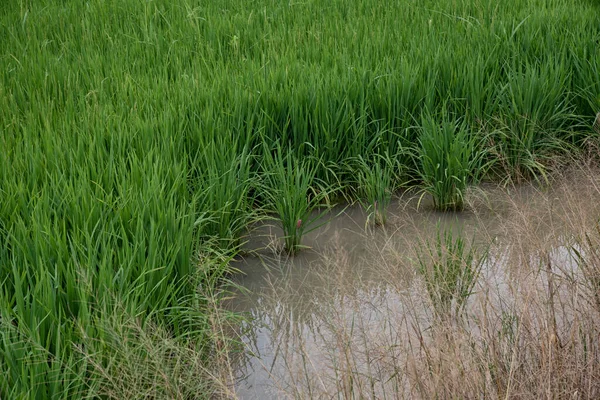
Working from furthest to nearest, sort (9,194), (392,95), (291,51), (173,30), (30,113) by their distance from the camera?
(173,30)
(291,51)
(392,95)
(30,113)
(9,194)

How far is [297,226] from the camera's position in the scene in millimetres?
3287

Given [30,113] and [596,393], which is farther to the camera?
[30,113]

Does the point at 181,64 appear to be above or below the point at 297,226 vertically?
above

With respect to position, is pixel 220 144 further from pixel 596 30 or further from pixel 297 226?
pixel 596 30

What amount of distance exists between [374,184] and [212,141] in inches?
31.4

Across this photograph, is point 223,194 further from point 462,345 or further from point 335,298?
point 462,345

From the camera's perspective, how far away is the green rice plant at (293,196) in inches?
131

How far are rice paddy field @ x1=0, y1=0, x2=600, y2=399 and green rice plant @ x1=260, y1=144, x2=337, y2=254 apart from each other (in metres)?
0.02

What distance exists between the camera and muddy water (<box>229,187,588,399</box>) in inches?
88.5

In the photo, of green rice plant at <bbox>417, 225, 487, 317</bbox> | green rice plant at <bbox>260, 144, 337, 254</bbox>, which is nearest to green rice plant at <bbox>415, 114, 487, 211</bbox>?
green rice plant at <bbox>260, 144, 337, 254</bbox>

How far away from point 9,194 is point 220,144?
0.99 metres

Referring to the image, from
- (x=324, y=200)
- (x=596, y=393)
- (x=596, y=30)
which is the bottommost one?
(x=324, y=200)

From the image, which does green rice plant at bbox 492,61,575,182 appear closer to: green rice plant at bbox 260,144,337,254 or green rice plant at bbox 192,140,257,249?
green rice plant at bbox 260,144,337,254

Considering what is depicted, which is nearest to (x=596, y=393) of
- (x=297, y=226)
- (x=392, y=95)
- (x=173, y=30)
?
(x=297, y=226)
